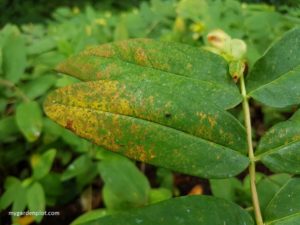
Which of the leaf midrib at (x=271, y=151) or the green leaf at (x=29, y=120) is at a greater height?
the leaf midrib at (x=271, y=151)

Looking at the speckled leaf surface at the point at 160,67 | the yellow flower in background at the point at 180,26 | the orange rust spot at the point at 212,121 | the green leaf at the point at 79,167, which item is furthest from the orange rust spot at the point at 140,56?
the yellow flower in background at the point at 180,26

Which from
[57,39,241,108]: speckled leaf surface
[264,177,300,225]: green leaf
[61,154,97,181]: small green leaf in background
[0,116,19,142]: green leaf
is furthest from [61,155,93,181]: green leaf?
[264,177,300,225]: green leaf

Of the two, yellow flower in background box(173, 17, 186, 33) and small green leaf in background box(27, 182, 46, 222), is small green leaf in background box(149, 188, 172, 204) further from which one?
yellow flower in background box(173, 17, 186, 33)

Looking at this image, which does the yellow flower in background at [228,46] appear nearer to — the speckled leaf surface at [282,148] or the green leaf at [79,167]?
the speckled leaf surface at [282,148]

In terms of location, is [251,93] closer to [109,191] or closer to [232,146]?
[232,146]

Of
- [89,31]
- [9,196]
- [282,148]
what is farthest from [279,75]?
A: [89,31]

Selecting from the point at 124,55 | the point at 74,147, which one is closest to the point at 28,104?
the point at 74,147
